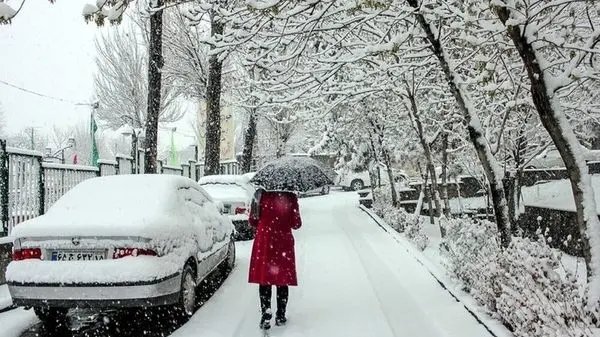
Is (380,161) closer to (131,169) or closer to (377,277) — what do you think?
(131,169)

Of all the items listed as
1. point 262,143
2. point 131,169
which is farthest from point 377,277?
point 262,143

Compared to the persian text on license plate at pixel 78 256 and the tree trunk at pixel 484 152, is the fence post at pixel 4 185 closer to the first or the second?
the persian text on license plate at pixel 78 256

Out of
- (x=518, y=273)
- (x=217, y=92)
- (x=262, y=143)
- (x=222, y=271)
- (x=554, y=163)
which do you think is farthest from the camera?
(x=262, y=143)

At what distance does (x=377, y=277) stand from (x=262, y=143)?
37165 mm

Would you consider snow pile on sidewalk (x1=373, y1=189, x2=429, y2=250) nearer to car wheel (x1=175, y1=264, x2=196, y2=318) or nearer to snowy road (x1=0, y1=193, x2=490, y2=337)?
snowy road (x1=0, y1=193, x2=490, y2=337)

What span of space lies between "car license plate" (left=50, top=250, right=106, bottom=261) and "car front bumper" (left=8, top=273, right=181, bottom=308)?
0.83ft

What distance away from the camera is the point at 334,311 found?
249 inches

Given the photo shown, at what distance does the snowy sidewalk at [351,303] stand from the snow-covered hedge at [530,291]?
0.34 metres

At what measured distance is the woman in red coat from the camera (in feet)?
18.2

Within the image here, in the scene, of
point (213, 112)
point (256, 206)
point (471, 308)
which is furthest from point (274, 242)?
point (213, 112)

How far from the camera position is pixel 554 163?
30.1 metres

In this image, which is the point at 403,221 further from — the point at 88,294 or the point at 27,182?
the point at 88,294

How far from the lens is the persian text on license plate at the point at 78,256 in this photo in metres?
5.18

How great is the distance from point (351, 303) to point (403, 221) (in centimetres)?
763
